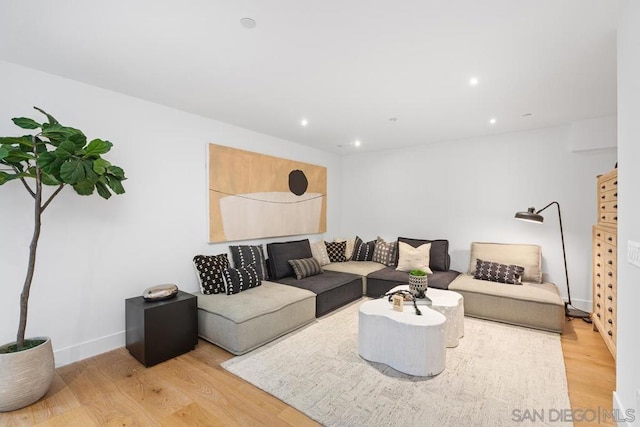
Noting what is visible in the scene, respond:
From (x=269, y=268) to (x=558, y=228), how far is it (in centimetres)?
400

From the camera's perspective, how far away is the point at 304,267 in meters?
4.02

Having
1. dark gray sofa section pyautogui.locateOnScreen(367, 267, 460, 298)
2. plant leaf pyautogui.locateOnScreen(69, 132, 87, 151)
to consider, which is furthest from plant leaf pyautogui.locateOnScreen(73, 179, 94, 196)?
dark gray sofa section pyautogui.locateOnScreen(367, 267, 460, 298)

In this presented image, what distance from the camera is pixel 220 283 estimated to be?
10.7ft

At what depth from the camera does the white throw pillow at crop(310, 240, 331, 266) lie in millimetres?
4656

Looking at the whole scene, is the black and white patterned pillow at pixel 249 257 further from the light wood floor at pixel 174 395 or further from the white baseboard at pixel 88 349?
the white baseboard at pixel 88 349

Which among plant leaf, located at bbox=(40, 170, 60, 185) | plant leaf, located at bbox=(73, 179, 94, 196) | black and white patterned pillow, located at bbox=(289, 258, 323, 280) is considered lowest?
black and white patterned pillow, located at bbox=(289, 258, 323, 280)

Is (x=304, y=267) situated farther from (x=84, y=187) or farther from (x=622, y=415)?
(x=622, y=415)

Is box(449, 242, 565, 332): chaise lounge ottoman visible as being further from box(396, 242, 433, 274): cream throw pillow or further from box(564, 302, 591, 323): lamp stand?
box(396, 242, 433, 274): cream throw pillow

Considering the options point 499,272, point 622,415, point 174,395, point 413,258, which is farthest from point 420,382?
point 413,258

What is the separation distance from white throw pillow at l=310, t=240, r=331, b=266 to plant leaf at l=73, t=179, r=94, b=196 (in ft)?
10.0

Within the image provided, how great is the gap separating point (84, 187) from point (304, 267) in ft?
8.63

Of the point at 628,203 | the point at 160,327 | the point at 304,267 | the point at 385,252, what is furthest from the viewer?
the point at 385,252

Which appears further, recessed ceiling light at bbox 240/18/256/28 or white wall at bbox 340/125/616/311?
white wall at bbox 340/125/616/311

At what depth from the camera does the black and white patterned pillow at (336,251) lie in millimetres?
4953
